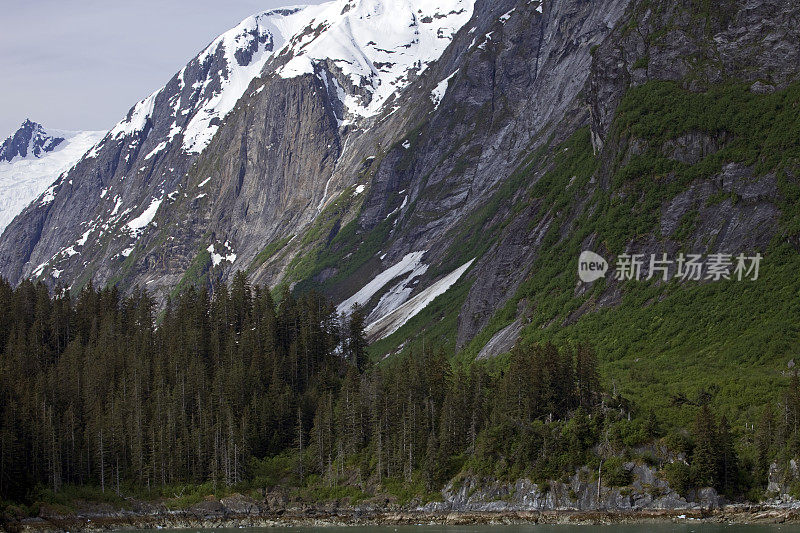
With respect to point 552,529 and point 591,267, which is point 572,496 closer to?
point 552,529

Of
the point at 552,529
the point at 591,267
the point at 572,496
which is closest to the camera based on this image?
the point at 552,529

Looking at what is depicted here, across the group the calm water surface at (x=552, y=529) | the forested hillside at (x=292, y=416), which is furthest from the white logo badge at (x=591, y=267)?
the calm water surface at (x=552, y=529)

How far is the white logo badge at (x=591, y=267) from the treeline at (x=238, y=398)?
31.6 m

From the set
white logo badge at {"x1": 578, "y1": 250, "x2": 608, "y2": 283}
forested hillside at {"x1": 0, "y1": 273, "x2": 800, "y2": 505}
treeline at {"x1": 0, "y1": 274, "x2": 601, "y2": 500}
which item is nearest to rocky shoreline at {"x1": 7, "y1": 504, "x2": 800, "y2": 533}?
forested hillside at {"x1": 0, "y1": 273, "x2": 800, "y2": 505}

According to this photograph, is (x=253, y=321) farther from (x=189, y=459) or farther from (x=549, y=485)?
(x=549, y=485)

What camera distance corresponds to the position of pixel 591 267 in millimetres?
148000

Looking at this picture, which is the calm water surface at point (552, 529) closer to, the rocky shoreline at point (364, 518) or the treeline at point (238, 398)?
the rocky shoreline at point (364, 518)

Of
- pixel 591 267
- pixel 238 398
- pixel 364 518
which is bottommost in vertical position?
pixel 364 518

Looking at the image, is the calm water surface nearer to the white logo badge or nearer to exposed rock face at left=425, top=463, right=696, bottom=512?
exposed rock face at left=425, top=463, right=696, bottom=512

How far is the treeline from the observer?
10638cm

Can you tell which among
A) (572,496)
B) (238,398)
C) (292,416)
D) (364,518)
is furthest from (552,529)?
(238,398)

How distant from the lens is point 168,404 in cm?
12331

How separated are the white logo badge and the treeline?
3163 cm

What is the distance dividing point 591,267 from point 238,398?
174ft
